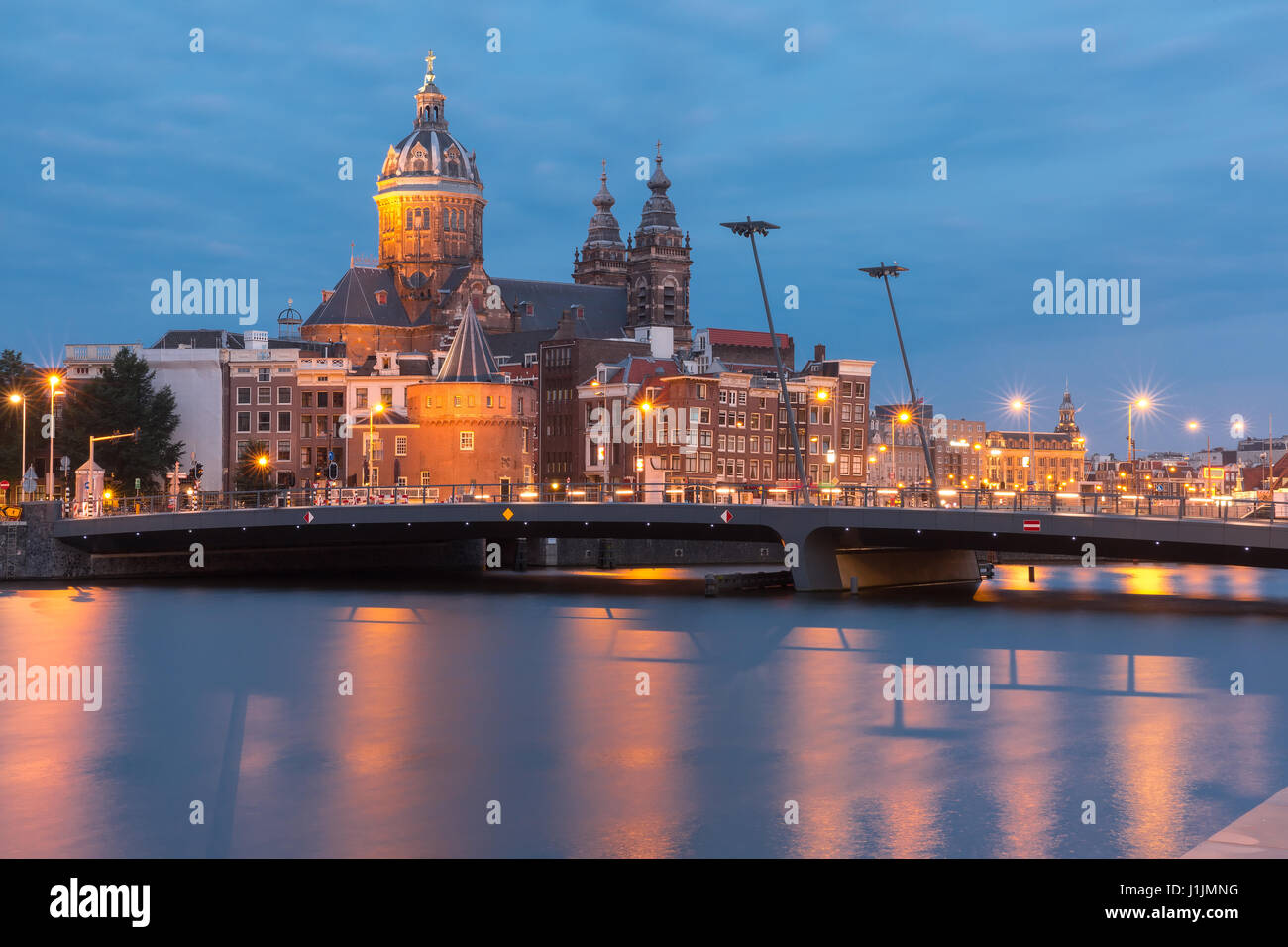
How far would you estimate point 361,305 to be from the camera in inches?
6127

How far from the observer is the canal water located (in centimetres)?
2484

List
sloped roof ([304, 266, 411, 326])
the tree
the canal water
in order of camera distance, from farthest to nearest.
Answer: sloped roof ([304, 266, 411, 326]) < the tree < the canal water

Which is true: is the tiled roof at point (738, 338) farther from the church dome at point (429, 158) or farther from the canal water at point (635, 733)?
the canal water at point (635, 733)

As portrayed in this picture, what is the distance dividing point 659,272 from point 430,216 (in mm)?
25060

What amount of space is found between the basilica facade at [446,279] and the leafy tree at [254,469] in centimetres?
3041

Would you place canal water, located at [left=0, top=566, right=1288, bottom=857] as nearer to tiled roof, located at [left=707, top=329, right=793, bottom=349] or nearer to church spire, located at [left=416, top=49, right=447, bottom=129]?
tiled roof, located at [left=707, top=329, right=793, bottom=349]

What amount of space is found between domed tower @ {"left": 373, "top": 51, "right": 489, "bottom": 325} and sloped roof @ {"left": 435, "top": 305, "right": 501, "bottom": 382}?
3102 centimetres

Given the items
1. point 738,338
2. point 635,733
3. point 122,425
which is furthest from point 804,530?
point 738,338

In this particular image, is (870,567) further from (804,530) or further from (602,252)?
(602,252)

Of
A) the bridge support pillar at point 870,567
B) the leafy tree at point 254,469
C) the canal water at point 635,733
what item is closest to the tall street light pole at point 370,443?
the leafy tree at point 254,469

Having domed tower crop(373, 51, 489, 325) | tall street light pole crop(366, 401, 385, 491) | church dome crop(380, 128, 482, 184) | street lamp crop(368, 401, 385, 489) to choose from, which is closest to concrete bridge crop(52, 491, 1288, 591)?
A: street lamp crop(368, 401, 385, 489)

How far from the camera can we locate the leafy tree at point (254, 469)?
389 ft
